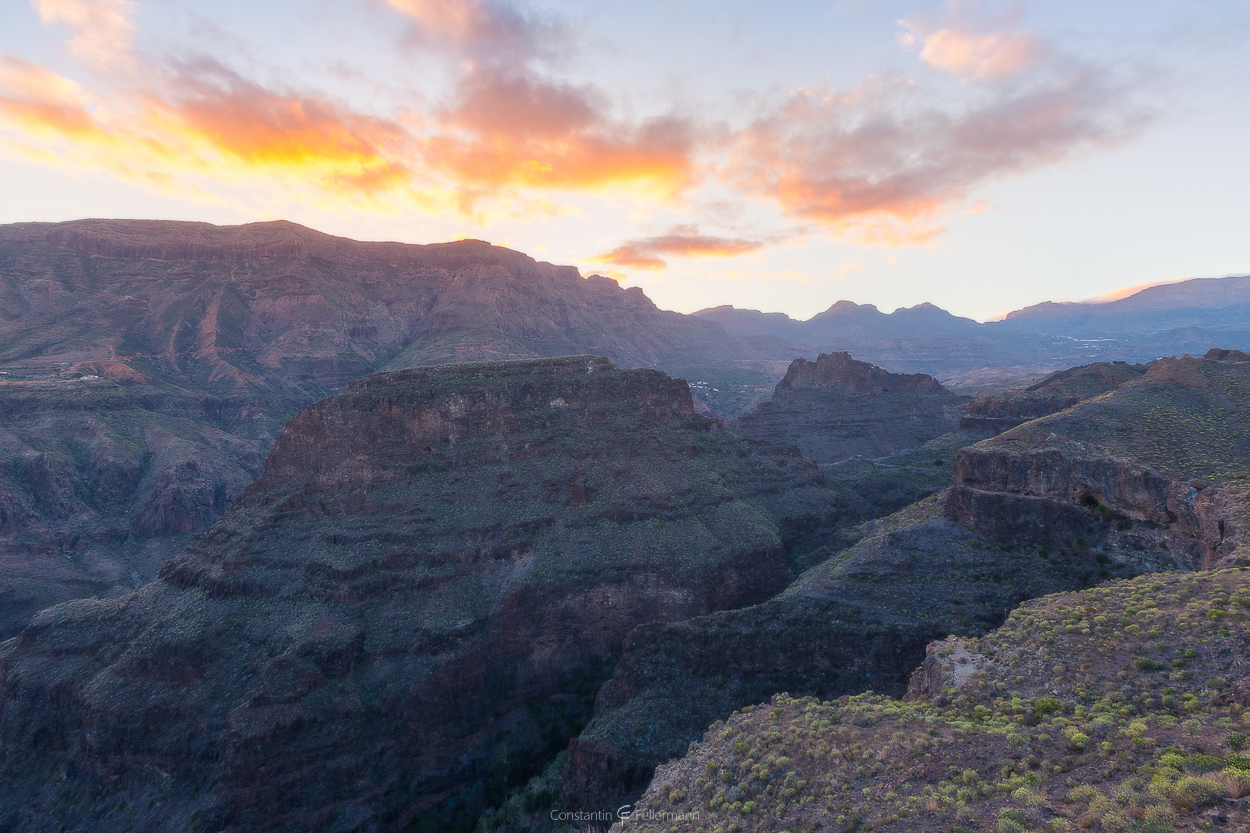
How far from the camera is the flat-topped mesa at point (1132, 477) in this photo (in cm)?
3538

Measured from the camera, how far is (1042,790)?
1681 cm

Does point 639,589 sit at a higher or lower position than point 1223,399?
lower

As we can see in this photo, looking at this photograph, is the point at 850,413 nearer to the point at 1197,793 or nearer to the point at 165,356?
the point at 1197,793

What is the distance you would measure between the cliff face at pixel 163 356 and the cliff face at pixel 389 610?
46.1 metres

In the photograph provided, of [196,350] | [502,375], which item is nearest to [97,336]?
[196,350]

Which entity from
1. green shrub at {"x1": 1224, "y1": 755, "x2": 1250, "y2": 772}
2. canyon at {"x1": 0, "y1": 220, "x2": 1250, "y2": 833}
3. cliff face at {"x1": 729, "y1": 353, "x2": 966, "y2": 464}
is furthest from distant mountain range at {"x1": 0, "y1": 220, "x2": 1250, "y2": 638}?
green shrub at {"x1": 1224, "y1": 755, "x2": 1250, "y2": 772}

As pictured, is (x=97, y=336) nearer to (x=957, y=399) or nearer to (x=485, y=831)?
(x=485, y=831)

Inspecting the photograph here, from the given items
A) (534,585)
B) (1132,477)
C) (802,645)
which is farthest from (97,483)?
(1132,477)

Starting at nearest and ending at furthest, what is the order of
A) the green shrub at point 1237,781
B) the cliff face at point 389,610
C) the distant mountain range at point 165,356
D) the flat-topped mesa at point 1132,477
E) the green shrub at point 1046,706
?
the green shrub at point 1237,781 < the green shrub at point 1046,706 < the flat-topped mesa at point 1132,477 < the cliff face at point 389,610 < the distant mountain range at point 165,356

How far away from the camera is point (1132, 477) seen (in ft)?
127

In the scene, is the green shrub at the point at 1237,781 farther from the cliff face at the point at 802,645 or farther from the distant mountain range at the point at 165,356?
the distant mountain range at the point at 165,356

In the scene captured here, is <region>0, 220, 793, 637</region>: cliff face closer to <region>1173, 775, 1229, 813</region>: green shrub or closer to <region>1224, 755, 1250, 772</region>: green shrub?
<region>1173, 775, 1229, 813</region>: green shrub

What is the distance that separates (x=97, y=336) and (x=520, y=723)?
15134 cm

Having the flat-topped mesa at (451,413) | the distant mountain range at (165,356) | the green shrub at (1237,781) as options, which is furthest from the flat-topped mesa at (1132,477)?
the distant mountain range at (165,356)
